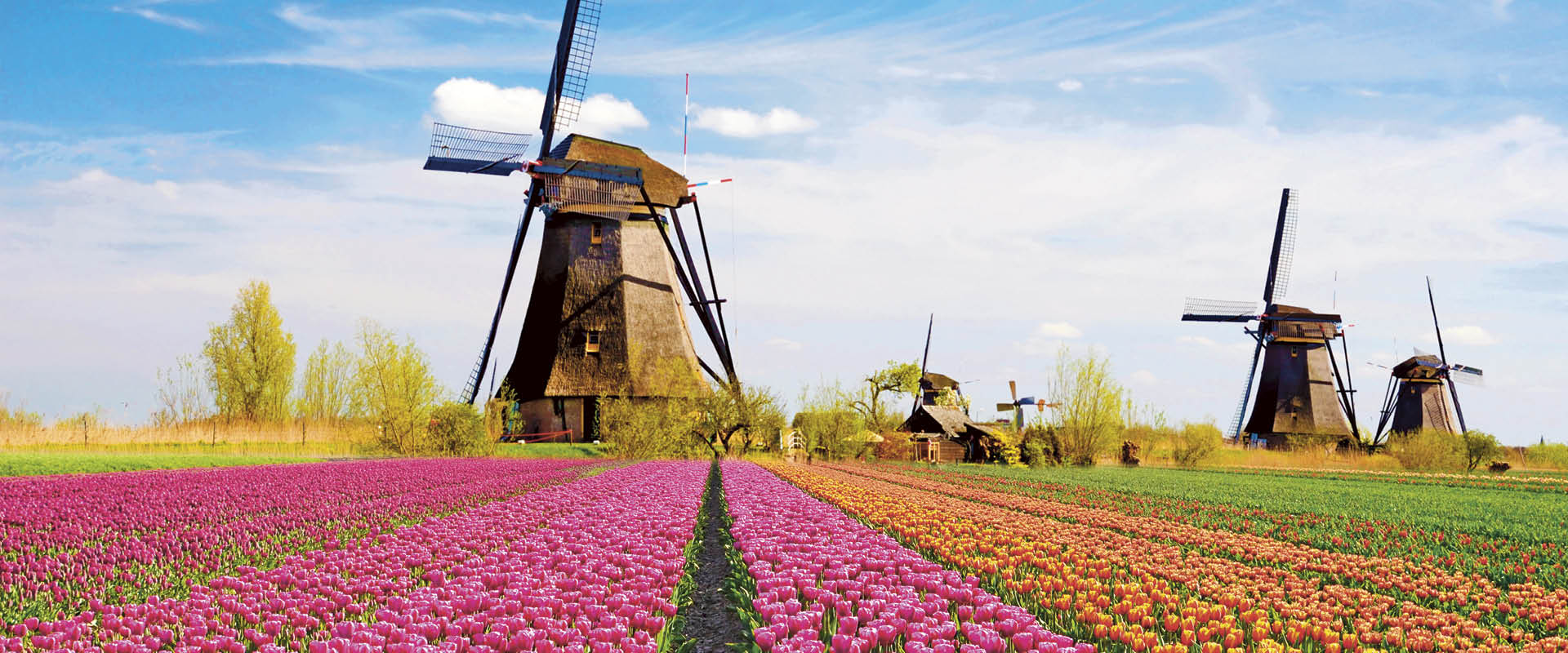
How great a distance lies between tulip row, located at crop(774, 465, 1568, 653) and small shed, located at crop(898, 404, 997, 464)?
32560 mm

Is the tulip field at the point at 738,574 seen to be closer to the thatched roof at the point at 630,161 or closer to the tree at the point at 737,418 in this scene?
the tree at the point at 737,418

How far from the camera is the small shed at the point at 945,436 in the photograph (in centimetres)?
4338

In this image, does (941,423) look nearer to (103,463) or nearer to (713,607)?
(103,463)

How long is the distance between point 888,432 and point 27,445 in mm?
30454

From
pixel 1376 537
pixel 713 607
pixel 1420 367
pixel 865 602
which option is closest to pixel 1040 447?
Result: pixel 1376 537

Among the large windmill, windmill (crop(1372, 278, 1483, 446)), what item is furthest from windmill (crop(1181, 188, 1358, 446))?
the large windmill

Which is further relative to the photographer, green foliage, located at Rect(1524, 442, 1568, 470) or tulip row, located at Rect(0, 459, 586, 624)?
green foliage, located at Rect(1524, 442, 1568, 470)

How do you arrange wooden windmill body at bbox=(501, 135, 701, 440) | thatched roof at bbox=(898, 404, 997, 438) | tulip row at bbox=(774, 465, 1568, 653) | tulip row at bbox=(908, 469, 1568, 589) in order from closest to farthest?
1. tulip row at bbox=(774, 465, 1568, 653)
2. tulip row at bbox=(908, 469, 1568, 589)
3. wooden windmill body at bbox=(501, 135, 701, 440)
4. thatched roof at bbox=(898, 404, 997, 438)

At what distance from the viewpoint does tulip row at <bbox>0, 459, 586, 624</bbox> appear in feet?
20.1

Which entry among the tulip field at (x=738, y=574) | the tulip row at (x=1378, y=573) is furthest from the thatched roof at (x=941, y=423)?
the tulip row at (x=1378, y=573)

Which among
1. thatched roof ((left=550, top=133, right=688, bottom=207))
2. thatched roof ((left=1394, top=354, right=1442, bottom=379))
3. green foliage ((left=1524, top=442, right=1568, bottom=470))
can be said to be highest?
thatched roof ((left=550, top=133, right=688, bottom=207))

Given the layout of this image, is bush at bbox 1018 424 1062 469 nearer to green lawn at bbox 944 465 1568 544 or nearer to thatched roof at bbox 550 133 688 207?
green lawn at bbox 944 465 1568 544

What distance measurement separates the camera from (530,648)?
13.2 feet

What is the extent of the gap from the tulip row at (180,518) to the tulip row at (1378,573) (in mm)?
7426
